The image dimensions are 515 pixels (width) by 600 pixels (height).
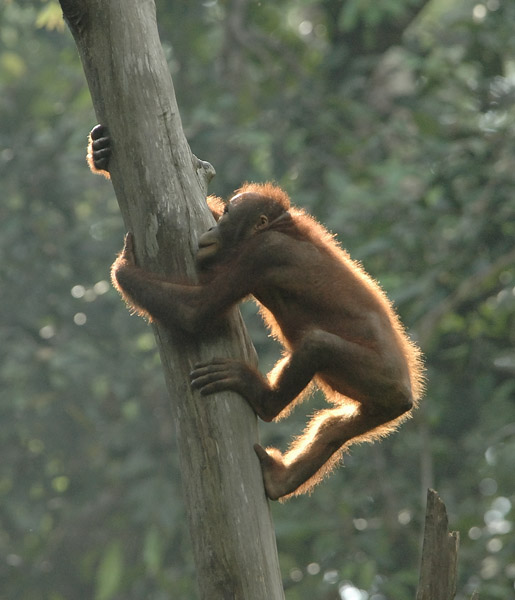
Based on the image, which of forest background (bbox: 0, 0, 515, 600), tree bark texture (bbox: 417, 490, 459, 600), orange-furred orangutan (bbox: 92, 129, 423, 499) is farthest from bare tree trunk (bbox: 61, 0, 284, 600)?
forest background (bbox: 0, 0, 515, 600)

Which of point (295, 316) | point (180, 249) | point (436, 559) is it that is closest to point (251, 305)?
point (295, 316)

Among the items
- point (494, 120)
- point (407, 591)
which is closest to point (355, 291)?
point (407, 591)

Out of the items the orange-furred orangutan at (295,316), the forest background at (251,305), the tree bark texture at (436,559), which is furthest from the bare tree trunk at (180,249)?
the forest background at (251,305)

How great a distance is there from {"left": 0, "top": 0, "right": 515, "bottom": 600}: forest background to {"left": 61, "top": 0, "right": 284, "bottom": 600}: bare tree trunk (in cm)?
284

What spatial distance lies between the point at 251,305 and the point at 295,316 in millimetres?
4137

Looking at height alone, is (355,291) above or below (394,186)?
below

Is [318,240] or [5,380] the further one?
[5,380]

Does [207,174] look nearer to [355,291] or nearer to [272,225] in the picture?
[272,225]

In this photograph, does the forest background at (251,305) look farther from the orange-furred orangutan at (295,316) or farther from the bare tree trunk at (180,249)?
the bare tree trunk at (180,249)

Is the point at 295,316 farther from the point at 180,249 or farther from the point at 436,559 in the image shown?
the point at 436,559

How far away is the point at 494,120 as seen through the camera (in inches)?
311

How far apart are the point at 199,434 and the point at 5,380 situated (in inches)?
290

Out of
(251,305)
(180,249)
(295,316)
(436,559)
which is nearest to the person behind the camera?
(436,559)

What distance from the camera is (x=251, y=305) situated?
7.94 m
